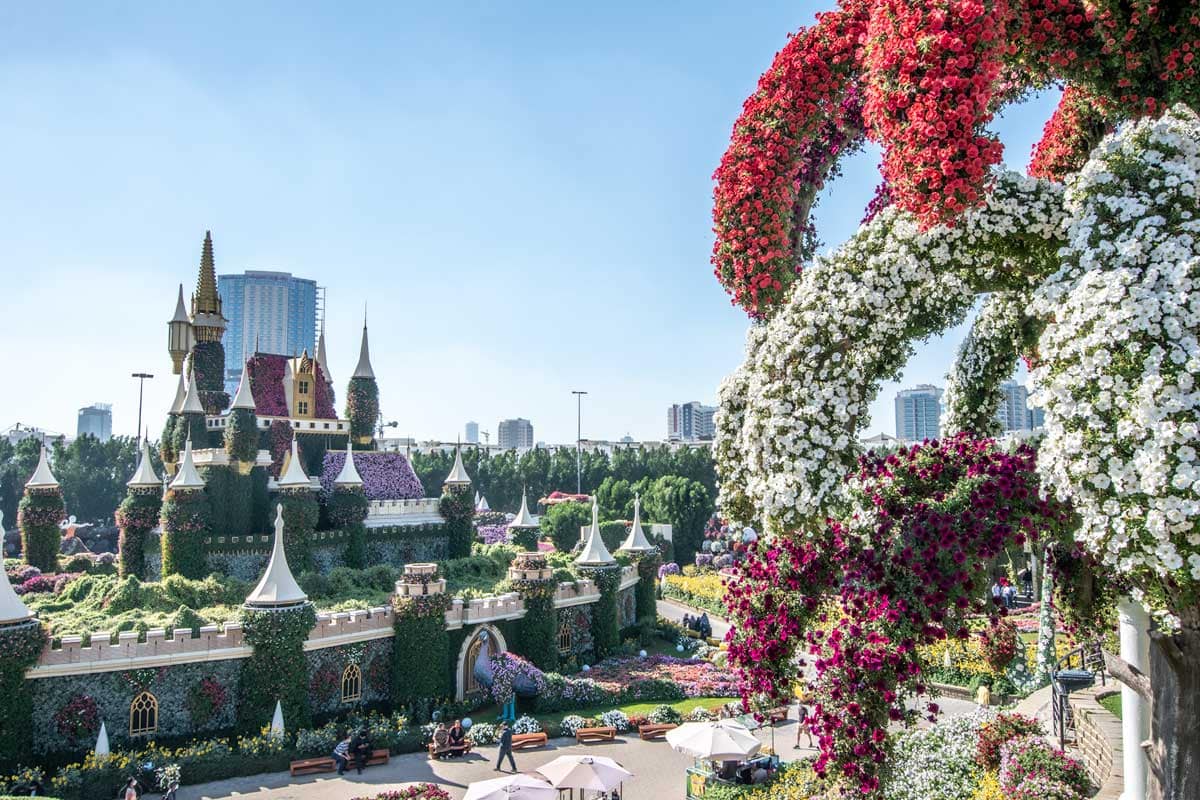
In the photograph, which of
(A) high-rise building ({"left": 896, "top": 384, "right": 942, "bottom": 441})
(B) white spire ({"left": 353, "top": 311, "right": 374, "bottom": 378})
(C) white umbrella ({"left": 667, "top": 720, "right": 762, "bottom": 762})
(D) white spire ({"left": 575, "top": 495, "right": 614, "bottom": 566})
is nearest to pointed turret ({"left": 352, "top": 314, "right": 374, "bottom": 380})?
(B) white spire ({"left": 353, "top": 311, "right": 374, "bottom": 378})

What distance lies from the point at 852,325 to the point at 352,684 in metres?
20.7

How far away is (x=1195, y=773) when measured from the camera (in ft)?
19.6

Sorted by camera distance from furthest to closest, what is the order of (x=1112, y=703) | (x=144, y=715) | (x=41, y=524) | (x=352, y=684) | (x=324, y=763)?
(x=41, y=524) < (x=352, y=684) < (x=144, y=715) < (x=324, y=763) < (x=1112, y=703)

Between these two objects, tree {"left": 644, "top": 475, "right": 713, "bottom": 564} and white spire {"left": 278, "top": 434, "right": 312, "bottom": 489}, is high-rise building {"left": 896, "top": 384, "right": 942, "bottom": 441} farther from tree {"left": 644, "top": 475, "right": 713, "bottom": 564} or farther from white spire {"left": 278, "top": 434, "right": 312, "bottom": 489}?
white spire {"left": 278, "top": 434, "right": 312, "bottom": 489}

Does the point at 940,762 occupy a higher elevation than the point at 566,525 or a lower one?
lower

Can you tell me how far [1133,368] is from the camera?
534 cm

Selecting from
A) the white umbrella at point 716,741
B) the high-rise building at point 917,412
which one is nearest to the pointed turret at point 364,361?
the white umbrella at point 716,741

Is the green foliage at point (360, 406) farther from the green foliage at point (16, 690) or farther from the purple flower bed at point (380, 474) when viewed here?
the green foliage at point (16, 690)

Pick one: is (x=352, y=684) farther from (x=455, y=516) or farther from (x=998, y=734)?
(x=998, y=734)

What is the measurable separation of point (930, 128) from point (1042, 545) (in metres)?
4.87

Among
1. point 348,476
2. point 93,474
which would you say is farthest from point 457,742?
point 93,474

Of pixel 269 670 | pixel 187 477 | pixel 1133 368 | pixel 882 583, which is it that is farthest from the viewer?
pixel 187 477

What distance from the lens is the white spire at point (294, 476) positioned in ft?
95.5

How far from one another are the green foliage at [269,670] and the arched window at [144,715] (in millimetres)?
1923
